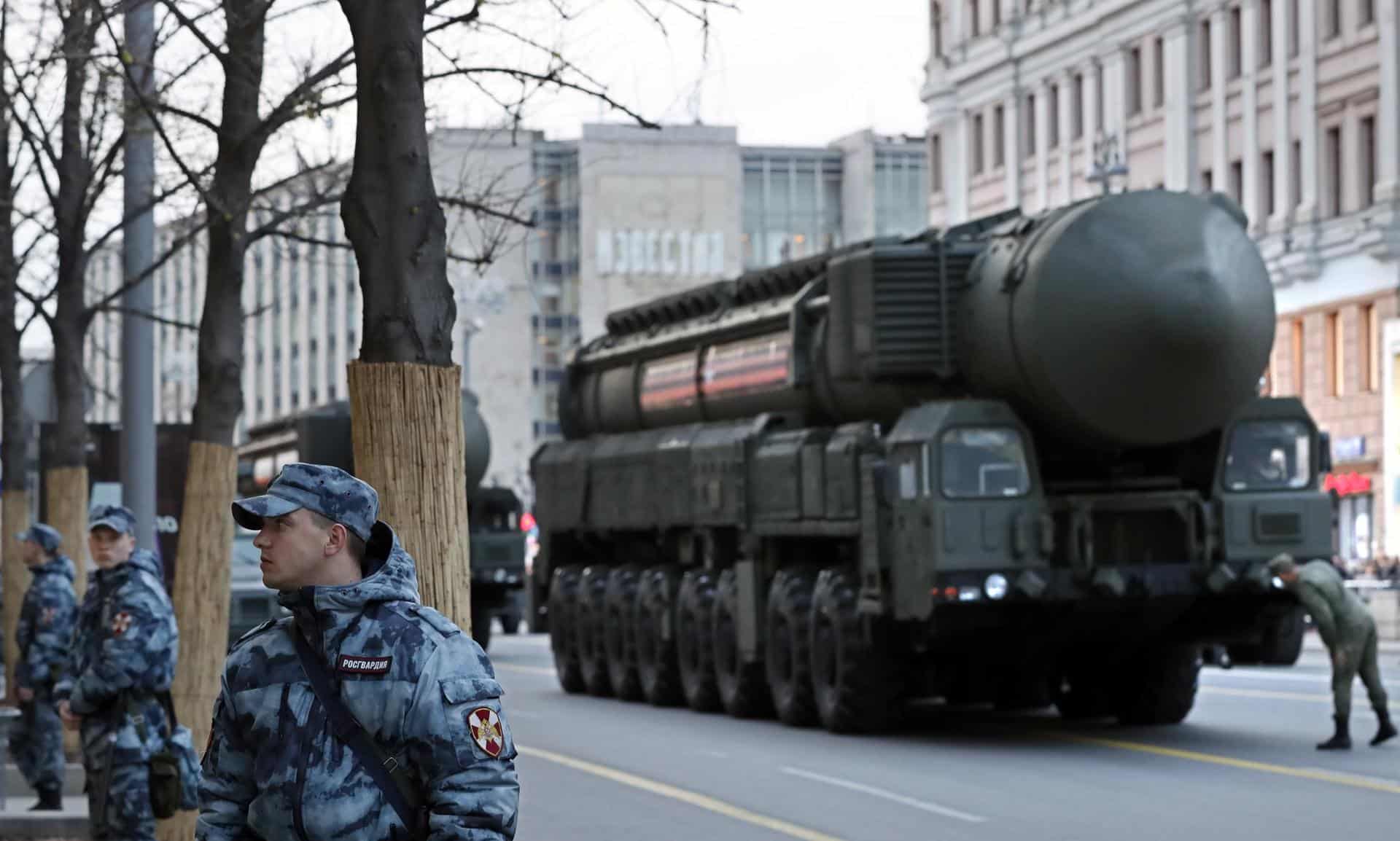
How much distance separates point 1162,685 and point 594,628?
28.1ft

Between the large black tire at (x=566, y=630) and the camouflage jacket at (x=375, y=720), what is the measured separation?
84.4 feet

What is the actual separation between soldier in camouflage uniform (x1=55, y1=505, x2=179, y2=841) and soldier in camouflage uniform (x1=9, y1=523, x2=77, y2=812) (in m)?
4.48

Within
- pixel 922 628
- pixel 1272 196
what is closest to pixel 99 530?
pixel 922 628

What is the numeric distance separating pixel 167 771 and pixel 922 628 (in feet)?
35.5

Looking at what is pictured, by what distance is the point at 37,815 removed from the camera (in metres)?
15.2

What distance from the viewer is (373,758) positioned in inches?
233

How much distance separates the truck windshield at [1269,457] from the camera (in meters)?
22.7

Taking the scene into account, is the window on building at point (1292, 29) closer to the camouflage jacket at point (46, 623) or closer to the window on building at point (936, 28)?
the window on building at point (936, 28)

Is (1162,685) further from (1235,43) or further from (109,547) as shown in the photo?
(1235,43)

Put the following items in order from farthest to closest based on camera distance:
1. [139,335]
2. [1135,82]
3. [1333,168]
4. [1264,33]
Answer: [1135,82]
[1264,33]
[1333,168]
[139,335]

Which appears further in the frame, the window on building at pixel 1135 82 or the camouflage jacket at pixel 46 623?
the window on building at pixel 1135 82

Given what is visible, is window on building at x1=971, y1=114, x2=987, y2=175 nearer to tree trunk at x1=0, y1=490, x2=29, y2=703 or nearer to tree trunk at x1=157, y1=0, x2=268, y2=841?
tree trunk at x1=0, y1=490, x2=29, y2=703

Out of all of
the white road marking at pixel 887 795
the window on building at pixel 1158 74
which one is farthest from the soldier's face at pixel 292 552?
the window on building at pixel 1158 74

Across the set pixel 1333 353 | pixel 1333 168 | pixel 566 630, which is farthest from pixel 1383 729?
pixel 1333 168
